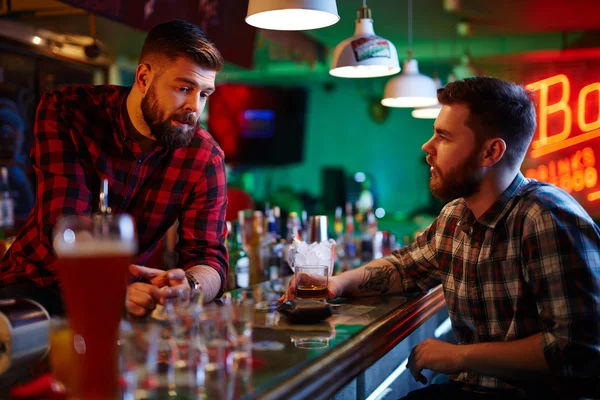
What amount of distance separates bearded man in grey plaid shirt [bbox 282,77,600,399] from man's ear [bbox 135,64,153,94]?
0.79m

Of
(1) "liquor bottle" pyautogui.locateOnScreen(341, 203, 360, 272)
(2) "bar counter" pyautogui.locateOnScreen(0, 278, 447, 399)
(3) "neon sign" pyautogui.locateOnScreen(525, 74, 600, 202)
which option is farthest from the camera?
(3) "neon sign" pyautogui.locateOnScreen(525, 74, 600, 202)

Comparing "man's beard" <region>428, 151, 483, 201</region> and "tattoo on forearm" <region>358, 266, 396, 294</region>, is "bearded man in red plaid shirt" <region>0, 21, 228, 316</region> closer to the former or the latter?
"tattoo on forearm" <region>358, 266, 396, 294</region>

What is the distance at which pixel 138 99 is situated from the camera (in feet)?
6.51

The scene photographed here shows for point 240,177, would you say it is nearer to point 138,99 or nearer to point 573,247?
point 138,99

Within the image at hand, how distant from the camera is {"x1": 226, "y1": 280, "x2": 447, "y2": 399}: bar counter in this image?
42.2 inches

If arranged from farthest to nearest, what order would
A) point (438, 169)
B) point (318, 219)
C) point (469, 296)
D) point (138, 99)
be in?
1. point (318, 219)
2. point (138, 99)
3. point (438, 169)
4. point (469, 296)

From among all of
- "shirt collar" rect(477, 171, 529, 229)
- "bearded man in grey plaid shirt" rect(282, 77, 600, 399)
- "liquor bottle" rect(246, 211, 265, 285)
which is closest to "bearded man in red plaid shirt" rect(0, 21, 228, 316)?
"bearded man in grey plaid shirt" rect(282, 77, 600, 399)

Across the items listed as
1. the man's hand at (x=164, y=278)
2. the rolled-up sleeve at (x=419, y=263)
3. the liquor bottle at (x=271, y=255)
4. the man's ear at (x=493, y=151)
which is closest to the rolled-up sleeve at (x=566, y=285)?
the man's ear at (x=493, y=151)

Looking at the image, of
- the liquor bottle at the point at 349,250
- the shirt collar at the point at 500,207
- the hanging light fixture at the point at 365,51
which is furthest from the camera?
the liquor bottle at the point at 349,250

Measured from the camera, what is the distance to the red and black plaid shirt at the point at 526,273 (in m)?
1.36

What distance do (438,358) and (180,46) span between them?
1.18m

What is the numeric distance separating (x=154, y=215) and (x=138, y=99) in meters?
0.38

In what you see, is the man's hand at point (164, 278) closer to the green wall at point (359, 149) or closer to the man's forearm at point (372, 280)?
the man's forearm at point (372, 280)

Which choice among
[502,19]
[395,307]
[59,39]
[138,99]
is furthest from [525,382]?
[502,19]
